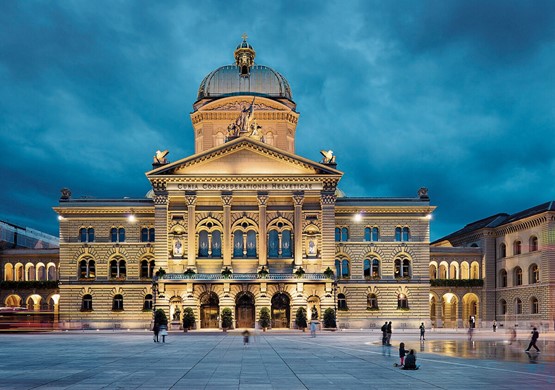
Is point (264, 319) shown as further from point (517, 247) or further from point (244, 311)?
point (517, 247)

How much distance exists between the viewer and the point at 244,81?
11206 cm

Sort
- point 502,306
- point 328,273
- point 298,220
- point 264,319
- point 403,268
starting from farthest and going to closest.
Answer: point 502,306 → point 403,268 → point 298,220 → point 328,273 → point 264,319

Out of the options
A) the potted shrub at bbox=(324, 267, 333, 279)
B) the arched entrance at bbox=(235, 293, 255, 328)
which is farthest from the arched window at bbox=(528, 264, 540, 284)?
the arched entrance at bbox=(235, 293, 255, 328)

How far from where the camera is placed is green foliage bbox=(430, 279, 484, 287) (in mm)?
109062

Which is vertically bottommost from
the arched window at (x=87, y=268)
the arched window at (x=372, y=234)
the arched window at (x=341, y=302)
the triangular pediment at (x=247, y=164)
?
the arched window at (x=341, y=302)

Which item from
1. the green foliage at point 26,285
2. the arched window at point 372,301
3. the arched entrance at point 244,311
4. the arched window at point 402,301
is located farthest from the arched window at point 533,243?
the green foliage at point 26,285

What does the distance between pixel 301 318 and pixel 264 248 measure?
407 inches

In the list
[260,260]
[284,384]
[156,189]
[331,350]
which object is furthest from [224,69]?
[284,384]

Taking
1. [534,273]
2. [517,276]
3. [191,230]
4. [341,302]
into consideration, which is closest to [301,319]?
[341,302]

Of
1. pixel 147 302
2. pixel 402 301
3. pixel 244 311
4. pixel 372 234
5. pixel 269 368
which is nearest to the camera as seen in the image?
pixel 269 368

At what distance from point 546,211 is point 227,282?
130ft

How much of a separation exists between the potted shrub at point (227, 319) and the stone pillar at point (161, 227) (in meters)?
9.98

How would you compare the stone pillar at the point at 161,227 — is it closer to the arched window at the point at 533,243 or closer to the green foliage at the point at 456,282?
the green foliage at the point at 456,282

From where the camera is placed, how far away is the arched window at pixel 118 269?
103 metres
